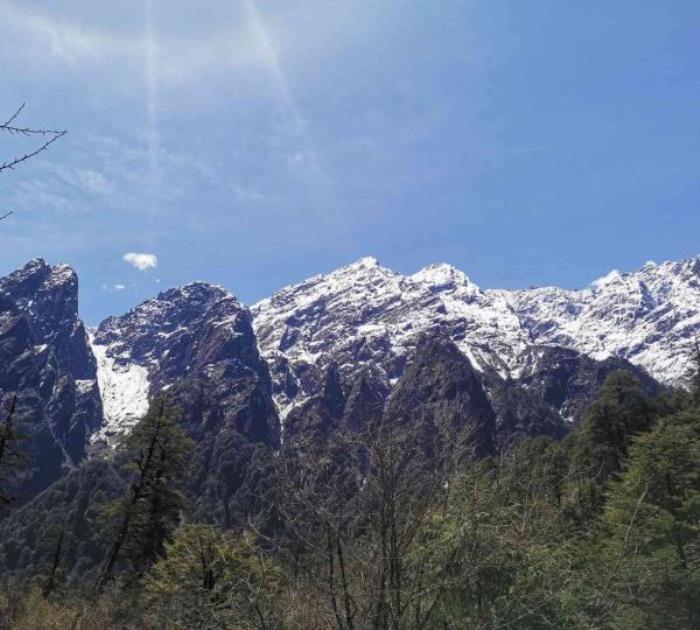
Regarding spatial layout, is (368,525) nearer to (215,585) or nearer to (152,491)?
(215,585)

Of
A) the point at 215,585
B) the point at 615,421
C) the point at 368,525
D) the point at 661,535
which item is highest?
the point at 615,421

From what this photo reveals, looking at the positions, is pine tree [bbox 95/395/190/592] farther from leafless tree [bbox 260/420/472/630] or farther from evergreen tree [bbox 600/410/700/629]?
leafless tree [bbox 260/420/472/630]

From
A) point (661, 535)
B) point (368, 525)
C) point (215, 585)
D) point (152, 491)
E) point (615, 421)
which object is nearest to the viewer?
point (368, 525)

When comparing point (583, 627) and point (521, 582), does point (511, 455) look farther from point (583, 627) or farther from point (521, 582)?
point (583, 627)

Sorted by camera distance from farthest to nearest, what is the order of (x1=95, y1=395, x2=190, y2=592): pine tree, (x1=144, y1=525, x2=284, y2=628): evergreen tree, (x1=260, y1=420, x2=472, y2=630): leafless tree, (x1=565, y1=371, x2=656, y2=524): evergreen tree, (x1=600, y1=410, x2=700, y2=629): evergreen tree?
(x1=565, y1=371, x2=656, y2=524): evergreen tree
(x1=95, y1=395, x2=190, y2=592): pine tree
(x1=600, y1=410, x2=700, y2=629): evergreen tree
(x1=144, y1=525, x2=284, y2=628): evergreen tree
(x1=260, y1=420, x2=472, y2=630): leafless tree

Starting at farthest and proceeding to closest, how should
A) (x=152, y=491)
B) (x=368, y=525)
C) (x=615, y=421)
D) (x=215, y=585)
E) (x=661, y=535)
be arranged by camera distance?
(x=615, y=421)
(x=152, y=491)
(x=661, y=535)
(x=215, y=585)
(x=368, y=525)

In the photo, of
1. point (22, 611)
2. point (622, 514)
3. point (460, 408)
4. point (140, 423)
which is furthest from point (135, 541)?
point (460, 408)

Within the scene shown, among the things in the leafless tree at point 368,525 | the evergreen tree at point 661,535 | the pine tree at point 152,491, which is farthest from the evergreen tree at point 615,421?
the leafless tree at point 368,525

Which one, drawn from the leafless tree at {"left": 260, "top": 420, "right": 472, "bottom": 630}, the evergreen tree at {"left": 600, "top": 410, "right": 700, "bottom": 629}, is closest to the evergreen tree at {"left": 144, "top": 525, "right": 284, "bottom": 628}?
the leafless tree at {"left": 260, "top": 420, "right": 472, "bottom": 630}

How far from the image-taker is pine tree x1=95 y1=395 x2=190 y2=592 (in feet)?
93.8

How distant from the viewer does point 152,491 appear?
30.1 meters

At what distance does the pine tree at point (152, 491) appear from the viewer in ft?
93.8

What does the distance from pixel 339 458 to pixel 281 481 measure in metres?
1.03

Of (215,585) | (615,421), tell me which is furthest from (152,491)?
(615,421)
